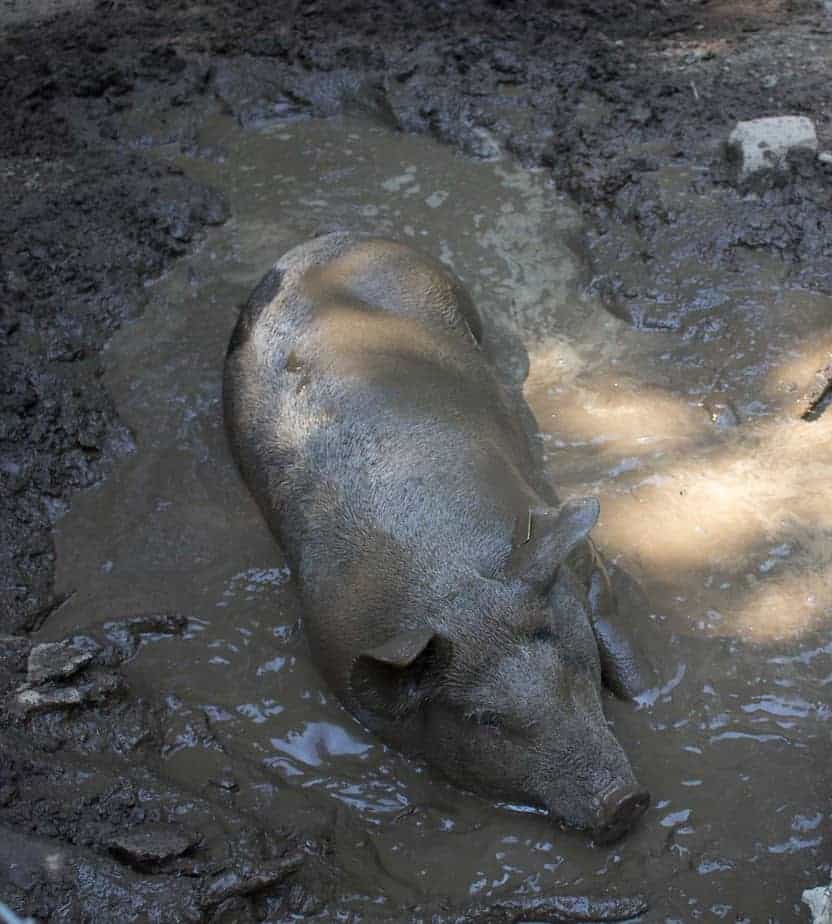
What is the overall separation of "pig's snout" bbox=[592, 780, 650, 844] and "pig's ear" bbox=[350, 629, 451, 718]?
2.14 ft

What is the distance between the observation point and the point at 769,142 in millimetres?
6230

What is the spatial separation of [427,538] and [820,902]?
168cm

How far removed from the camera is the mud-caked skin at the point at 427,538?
11.7 ft

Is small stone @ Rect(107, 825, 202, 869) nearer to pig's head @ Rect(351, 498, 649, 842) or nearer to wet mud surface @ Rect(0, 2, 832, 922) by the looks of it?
wet mud surface @ Rect(0, 2, 832, 922)

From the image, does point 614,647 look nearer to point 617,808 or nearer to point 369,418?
point 617,808

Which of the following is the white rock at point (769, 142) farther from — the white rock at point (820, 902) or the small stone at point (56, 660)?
the small stone at point (56, 660)

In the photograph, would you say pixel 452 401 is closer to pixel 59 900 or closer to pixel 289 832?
pixel 289 832

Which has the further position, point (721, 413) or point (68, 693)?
point (721, 413)

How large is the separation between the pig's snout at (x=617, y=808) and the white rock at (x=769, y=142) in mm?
3963

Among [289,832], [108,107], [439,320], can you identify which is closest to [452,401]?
[439,320]

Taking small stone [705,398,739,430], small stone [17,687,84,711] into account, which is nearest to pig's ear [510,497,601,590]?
small stone [705,398,739,430]

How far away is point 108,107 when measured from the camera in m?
7.53

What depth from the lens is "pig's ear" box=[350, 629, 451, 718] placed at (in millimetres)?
3469

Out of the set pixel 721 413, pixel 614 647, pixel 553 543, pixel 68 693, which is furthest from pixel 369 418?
pixel 721 413
